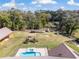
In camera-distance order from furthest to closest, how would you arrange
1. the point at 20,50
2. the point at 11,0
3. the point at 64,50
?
1. the point at 11,0
2. the point at 20,50
3. the point at 64,50

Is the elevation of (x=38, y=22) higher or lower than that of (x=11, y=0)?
lower

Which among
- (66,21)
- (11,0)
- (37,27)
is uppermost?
(11,0)

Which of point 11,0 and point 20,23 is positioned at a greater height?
point 11,0

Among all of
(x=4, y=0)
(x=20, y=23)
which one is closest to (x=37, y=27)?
(x=20, y=23)

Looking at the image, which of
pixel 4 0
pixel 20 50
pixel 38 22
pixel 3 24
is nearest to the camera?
pixel 20 50

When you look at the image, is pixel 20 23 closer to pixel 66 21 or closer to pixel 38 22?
pixel 38 22

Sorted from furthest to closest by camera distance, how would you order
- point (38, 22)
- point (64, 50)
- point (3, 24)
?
point (38, 22)
point (3, 24)
point (64, 50)

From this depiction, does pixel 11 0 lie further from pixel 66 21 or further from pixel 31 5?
pixel 66 21

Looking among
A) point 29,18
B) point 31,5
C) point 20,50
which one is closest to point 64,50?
point 20,50

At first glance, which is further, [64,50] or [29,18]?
[29,18]
